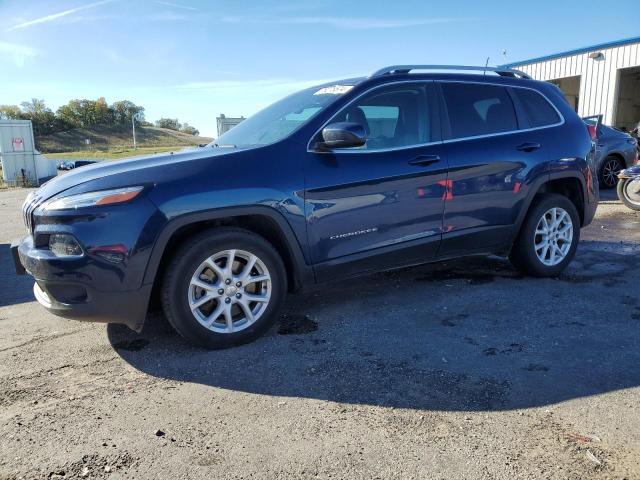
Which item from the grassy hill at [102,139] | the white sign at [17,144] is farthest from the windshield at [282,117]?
the grassy hill at [102,139]

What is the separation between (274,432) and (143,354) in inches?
53.9

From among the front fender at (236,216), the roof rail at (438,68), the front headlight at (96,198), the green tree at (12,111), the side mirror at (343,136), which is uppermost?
the green tree at (12,111)

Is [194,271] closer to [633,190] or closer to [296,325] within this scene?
[296,325]

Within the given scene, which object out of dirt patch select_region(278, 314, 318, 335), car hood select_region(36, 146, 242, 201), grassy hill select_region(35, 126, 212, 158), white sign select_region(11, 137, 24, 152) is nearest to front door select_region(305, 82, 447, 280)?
dirt patch select_region(278, 314, 318, 335)

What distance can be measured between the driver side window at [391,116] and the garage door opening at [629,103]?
24.5m

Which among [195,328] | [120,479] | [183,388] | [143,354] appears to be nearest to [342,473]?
[120,479]

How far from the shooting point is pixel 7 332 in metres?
3.98

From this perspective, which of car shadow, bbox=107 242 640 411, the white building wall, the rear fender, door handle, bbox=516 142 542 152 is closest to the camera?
car shadow, bbox=107 242 640 411

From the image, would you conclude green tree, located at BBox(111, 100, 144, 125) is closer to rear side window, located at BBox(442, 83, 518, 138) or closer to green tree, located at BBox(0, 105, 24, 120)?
green tree, located at BBox(0, 105, 24, 120)

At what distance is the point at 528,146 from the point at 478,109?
1.97ft

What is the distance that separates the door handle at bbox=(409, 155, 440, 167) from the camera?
4.07 meters

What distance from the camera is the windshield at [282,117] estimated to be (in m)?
3.96

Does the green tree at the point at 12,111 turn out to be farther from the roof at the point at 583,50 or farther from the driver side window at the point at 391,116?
the driver side window at the point at 391,116

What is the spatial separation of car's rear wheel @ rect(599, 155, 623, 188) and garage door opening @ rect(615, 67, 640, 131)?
15421mm
